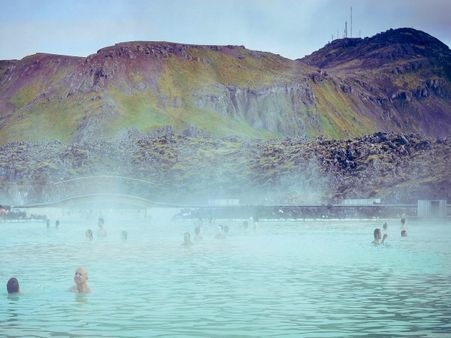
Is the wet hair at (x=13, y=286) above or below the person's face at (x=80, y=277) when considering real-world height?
below

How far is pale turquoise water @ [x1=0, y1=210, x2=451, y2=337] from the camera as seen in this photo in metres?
24.1

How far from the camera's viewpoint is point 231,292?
108 ft

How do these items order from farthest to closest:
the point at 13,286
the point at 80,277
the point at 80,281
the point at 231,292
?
the point at 231,292, the point at 13,286, the point at 80,281, the point at 80,277

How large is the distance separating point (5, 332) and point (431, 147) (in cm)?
16774

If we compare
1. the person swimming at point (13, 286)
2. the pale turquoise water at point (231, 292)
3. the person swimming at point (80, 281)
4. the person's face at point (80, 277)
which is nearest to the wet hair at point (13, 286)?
the person swimming at point (13, 286)

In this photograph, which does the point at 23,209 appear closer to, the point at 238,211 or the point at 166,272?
the point at 238,211

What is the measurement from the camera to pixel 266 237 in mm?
76375

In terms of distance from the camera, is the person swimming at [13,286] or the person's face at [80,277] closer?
the person's face at [80,277]

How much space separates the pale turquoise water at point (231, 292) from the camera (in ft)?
79.2

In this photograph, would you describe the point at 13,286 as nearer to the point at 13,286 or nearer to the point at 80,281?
the point at 13,286

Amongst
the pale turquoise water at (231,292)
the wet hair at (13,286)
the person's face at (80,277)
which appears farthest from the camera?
the wet hair at (13,286)

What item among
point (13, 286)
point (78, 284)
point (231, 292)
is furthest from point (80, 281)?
point (231, 292)

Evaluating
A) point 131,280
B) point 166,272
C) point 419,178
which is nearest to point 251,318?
point 131,280

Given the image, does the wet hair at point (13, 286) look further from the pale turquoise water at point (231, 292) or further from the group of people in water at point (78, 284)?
the pale turquoise water at point (231, 292)
